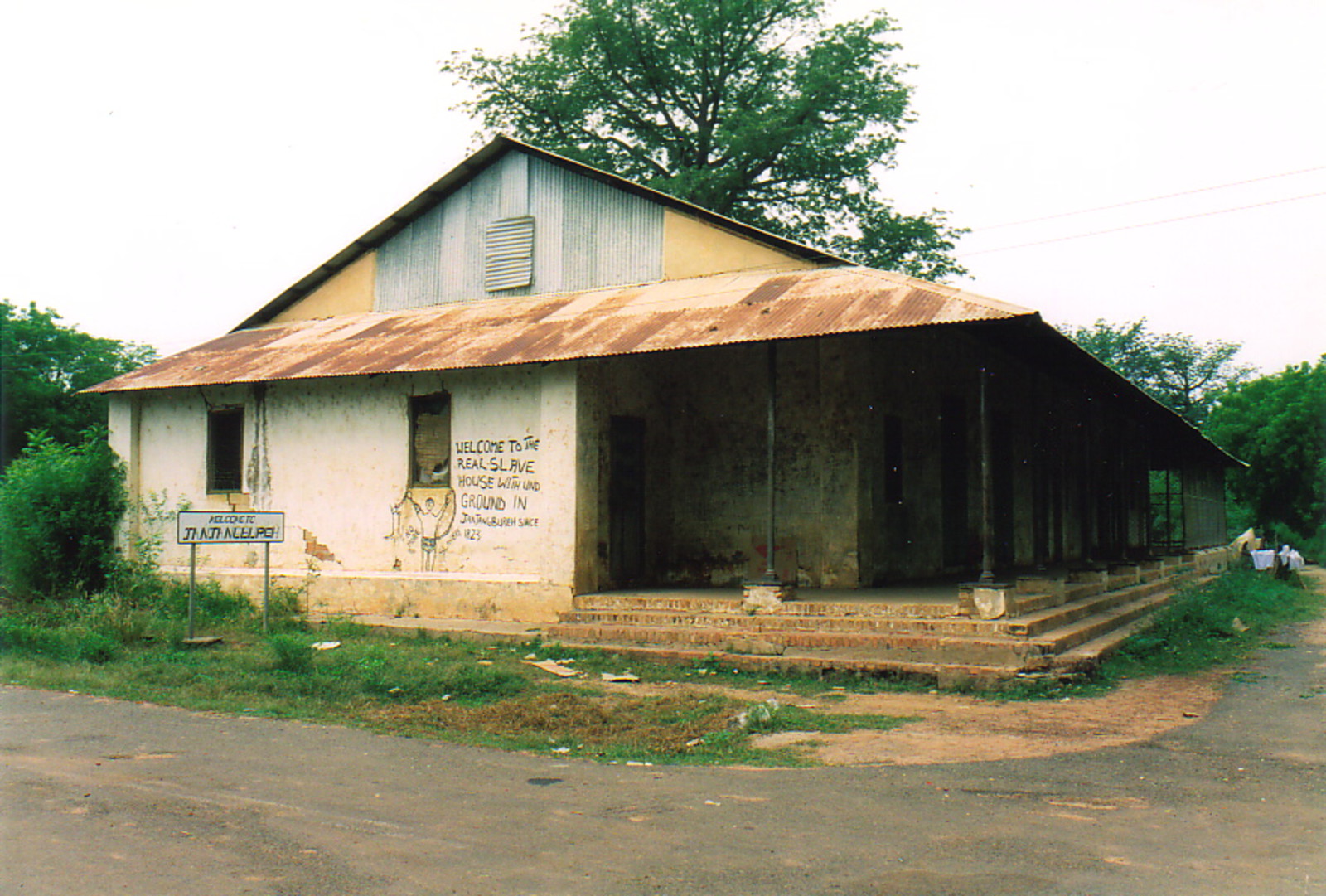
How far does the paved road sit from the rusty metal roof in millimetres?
4501

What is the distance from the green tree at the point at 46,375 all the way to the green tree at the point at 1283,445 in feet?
124

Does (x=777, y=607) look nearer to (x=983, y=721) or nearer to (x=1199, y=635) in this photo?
(x=983, y=721)

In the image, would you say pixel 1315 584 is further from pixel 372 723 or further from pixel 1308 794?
pixel 372 723

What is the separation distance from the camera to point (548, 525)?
1282 centimetres

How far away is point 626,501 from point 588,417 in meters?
1.48

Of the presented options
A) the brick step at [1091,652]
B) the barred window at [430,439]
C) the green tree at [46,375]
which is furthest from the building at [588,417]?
the green tree at [46,375]

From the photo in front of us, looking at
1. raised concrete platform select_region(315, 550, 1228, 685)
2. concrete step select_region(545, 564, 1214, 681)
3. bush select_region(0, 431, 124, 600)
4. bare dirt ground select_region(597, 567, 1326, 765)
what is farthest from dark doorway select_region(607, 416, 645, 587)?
bush select_region(0, 431, 124, 600)

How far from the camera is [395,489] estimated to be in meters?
14.2

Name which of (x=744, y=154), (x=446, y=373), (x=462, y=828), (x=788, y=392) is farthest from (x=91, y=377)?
(x=462, y=828)

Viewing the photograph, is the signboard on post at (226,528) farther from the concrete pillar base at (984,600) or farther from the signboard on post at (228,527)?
the concrete pillar base at (984,600)

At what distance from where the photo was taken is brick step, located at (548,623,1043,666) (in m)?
9.57

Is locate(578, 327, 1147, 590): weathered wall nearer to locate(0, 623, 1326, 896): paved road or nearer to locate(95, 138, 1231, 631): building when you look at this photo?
locate(95, 138, 1231, 631): building

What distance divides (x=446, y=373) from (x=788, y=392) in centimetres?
450

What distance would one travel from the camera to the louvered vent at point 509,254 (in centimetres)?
1622
